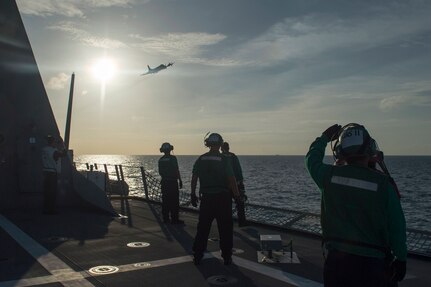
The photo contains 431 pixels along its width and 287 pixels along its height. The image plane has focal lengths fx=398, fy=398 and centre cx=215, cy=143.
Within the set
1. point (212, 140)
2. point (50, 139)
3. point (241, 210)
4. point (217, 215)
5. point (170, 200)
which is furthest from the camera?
point (50, 139)

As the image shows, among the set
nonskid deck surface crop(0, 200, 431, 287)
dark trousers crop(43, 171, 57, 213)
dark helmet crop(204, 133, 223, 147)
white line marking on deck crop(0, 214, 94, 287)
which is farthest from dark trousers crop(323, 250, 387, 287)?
dark trousers crop(43, 171, 57, 213)

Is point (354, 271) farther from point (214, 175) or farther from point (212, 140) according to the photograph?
point (212, 140)

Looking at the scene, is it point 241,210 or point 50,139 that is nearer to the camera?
point 241,210

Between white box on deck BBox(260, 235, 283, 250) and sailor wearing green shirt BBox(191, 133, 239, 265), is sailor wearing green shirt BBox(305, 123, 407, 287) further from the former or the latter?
white box on deck BBox(260, 235, 283, 250)

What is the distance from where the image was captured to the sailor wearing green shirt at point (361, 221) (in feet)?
9.87

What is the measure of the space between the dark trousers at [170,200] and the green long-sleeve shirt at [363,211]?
6955 millimetres

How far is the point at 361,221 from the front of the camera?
10.1ft

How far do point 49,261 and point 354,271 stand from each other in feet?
16.2

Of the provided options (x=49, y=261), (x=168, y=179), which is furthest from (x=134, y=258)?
(x=168, y=179)

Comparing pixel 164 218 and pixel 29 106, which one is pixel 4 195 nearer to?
pixel 29 106

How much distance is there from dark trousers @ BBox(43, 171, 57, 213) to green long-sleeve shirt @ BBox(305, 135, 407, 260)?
9.07m

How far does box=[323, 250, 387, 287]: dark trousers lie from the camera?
301cm

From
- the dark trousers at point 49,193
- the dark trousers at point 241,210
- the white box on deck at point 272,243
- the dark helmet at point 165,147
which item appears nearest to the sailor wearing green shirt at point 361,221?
the white box on deck at point 272,243

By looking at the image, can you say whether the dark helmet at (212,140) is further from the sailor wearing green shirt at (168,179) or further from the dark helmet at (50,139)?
the dark helmet at (50,139)
